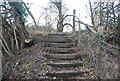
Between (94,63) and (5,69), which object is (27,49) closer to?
(5,69)

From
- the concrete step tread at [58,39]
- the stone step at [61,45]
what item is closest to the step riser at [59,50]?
the stone step at [61,45]

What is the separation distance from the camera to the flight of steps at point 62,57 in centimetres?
376

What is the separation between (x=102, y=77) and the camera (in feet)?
10.7

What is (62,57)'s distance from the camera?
4.62 m

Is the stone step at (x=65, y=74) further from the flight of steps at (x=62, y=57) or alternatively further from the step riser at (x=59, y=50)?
the step riser at (x=59, y=50)

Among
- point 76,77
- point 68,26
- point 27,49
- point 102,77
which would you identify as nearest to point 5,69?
point 27,49

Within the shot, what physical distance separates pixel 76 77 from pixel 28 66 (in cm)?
141

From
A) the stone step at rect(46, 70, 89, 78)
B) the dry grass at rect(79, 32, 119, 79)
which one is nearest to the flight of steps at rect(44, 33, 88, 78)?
the stone step at rect(46, 70, 89, 78)

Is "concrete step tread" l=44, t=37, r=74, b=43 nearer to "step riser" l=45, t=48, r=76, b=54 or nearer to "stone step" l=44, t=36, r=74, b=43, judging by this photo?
"stone step" l=44, t=36, r=74, b=43

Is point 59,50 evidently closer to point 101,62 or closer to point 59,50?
point 59,50

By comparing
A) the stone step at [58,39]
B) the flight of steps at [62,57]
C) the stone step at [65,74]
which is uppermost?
the stone step at [58,39]

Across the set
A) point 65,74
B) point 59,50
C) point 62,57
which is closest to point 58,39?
point 59,50

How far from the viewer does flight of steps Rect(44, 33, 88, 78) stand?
376 cm

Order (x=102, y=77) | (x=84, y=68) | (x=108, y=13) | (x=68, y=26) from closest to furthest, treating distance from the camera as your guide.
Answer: (x=102, y=77) < (x=84, y=68) < (x=108, y=13) < (x=68, y=26)
